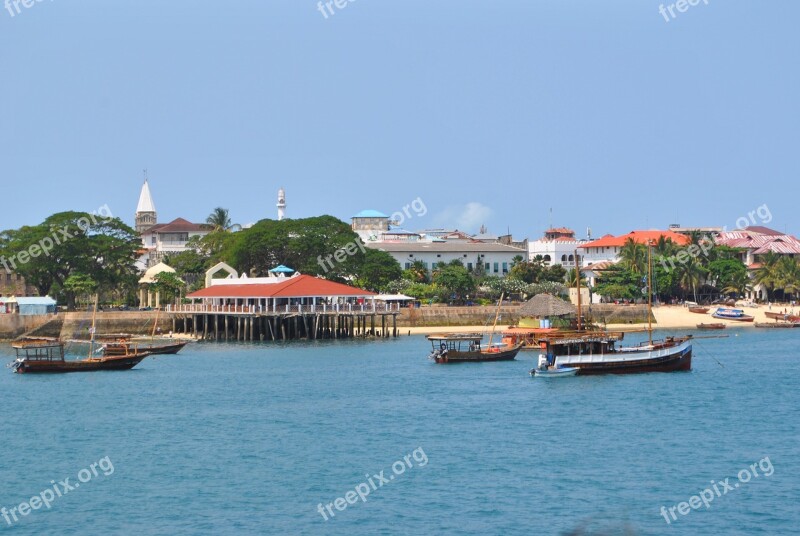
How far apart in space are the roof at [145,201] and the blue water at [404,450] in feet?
377

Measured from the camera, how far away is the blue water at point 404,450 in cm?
3008

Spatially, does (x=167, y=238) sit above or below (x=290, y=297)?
above

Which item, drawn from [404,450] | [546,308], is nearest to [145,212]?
[546,308]

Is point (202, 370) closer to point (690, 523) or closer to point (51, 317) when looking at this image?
point (51, 317)

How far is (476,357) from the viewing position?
2699 inches

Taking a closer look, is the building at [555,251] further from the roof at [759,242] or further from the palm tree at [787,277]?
Answer: the palm tree at [787,277]

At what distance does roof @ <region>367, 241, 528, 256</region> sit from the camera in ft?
425

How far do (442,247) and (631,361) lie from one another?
73.6 metres

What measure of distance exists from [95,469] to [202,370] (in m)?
30.0

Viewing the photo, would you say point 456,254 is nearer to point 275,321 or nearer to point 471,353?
point 275,321

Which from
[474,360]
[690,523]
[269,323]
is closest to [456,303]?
[269,323]

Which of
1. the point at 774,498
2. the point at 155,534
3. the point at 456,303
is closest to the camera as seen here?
the point at 155,534

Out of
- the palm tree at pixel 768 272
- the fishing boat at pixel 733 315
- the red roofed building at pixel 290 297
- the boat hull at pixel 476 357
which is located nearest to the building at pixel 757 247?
the palm tree at pixel 768 272

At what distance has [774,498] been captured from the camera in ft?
103
